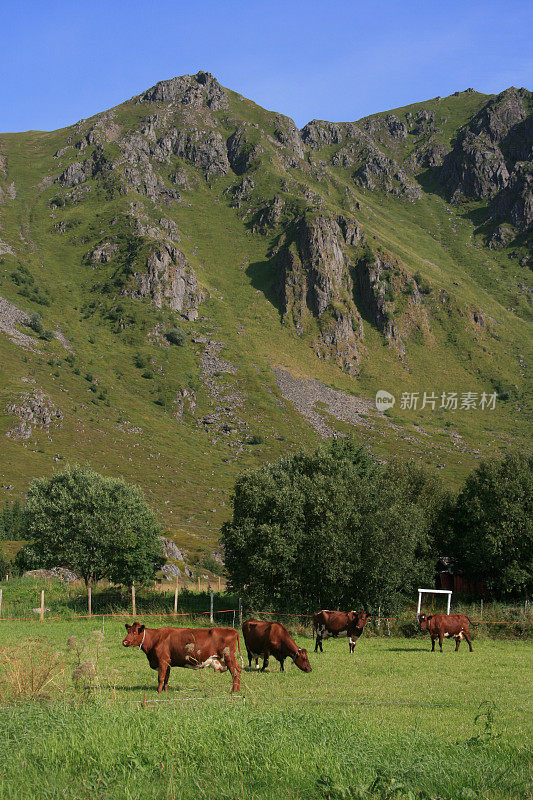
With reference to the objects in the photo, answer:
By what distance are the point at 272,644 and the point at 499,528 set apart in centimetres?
3065

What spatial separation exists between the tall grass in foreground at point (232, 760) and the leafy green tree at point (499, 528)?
3690cm

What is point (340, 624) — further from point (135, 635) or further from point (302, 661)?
point (135, 635)

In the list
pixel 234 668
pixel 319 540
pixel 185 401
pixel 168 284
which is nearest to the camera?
pixel 234 668

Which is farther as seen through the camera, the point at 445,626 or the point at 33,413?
the point at 33,413

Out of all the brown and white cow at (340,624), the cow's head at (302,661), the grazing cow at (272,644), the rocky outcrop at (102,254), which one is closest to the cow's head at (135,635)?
the grazing cow at (272,644)

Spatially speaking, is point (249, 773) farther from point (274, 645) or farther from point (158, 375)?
point (158, 375)

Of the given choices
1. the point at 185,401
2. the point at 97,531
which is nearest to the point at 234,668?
the point at 97,531

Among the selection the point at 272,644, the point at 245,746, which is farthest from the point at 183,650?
the point at 245,746

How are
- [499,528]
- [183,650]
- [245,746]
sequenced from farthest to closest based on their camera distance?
[499,528] < [183,650] < [245,746]

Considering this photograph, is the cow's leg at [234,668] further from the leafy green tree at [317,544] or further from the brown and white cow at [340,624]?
the leafy green tree at [317,544]

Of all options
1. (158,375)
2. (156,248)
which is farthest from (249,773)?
(156,248)

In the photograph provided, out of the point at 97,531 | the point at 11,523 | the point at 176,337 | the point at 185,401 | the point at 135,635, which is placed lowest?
the point at 11,523

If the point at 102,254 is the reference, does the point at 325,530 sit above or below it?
below

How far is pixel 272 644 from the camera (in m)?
17.6
